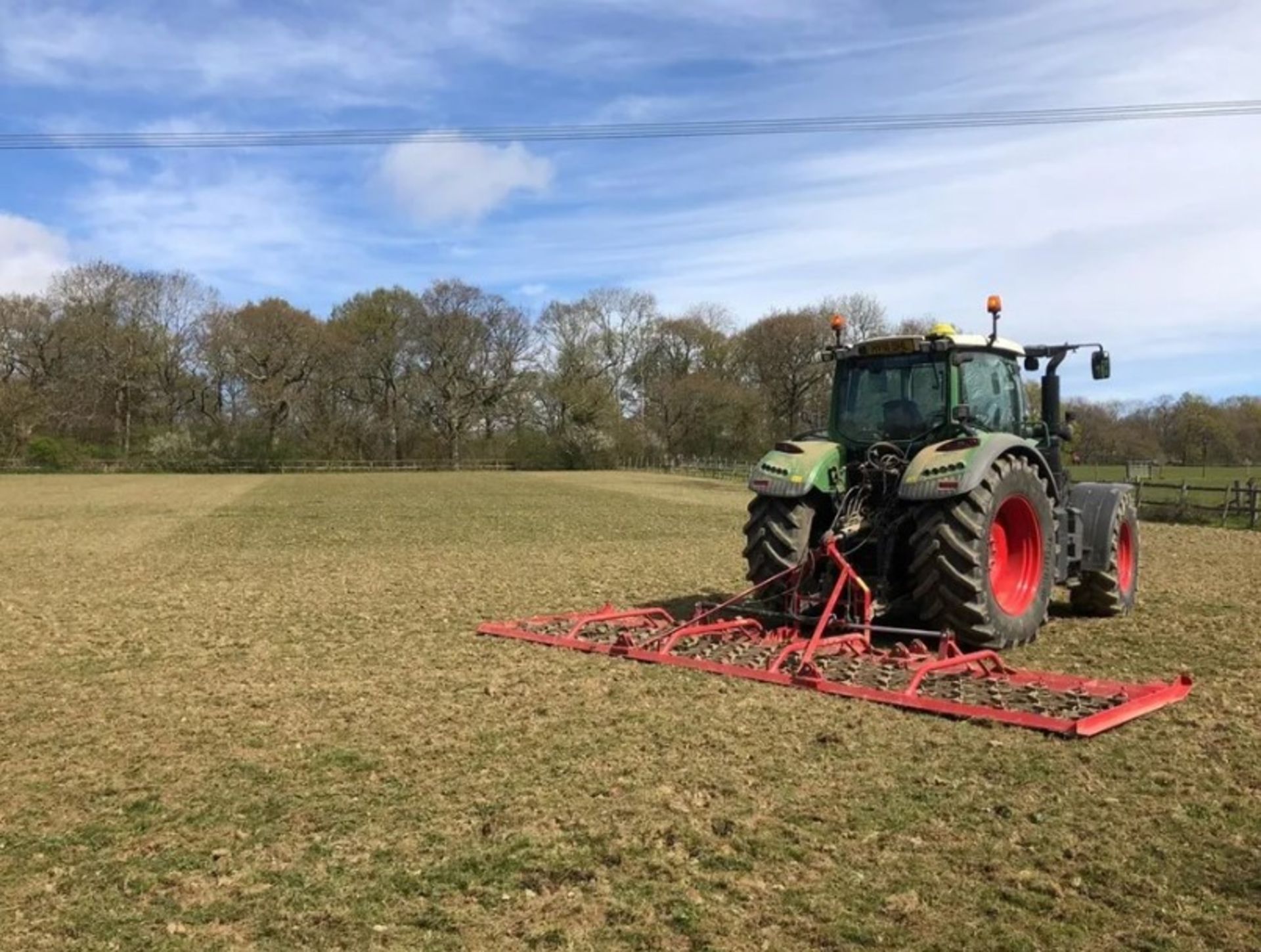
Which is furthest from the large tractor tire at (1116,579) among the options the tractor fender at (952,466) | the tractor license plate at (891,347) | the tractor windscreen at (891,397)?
the tractor license plate at (891,347)

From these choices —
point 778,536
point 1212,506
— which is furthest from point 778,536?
point 1212,506

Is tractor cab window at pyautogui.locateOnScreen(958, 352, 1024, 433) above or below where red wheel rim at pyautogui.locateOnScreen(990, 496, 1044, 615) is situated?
above

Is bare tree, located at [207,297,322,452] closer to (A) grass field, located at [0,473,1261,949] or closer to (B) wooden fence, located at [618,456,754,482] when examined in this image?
(B) wooden fence, located at [618,456,754,482]

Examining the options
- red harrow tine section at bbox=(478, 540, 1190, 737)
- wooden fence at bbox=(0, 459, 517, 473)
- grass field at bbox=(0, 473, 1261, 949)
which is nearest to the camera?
grass field at bbox=(0, 473, 1261, 949)

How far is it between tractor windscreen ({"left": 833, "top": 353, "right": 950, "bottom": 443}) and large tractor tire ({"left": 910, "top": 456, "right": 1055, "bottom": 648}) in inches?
32.4

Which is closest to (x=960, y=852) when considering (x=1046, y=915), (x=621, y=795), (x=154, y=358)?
(x=1046, y=915)

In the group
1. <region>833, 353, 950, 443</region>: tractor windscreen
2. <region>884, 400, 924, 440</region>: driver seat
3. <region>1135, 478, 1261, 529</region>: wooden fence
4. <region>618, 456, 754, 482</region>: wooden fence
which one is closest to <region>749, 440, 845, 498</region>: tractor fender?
<region>833, 353, 950, 443</region>: tractor windscreen

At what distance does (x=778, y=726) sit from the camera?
578 centimetres

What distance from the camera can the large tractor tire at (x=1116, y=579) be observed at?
965 cm

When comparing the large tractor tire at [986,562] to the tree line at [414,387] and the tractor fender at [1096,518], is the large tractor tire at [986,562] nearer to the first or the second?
the tractor fender at [1096,518]

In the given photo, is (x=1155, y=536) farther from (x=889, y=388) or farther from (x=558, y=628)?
(x=558, y=628)

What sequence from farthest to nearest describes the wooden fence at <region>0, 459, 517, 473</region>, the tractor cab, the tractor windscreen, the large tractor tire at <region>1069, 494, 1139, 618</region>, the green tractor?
the wooden fence at <region>0, 459, 517, 473</region> < the large tractor tire at <region>1069, 494, 1139, 618</region> < the tractor windscreen < the tractor cab < the green tractor

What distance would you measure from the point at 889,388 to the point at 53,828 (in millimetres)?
6884

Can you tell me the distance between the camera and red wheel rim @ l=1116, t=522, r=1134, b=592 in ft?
33.7
